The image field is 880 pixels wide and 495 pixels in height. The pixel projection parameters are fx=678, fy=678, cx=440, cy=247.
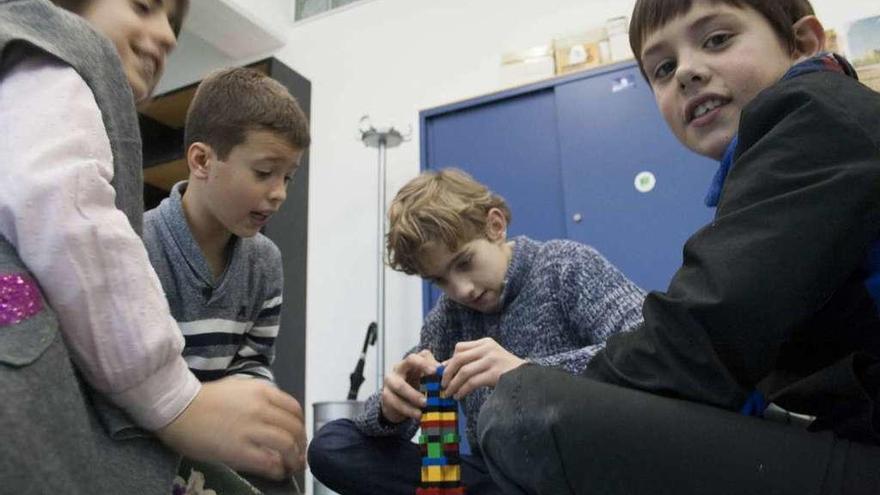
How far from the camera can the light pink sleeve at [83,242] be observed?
1.69ft

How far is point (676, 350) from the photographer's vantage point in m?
0.56

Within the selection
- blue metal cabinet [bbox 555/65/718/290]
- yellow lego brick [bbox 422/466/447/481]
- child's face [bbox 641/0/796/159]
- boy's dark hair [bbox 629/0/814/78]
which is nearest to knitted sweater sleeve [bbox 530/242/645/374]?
yellow lego brick [bbox 422/466/447/481]

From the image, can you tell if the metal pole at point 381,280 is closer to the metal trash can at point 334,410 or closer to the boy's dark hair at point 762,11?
the metal trash can at point 334,410

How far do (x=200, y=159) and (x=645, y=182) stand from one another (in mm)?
1347

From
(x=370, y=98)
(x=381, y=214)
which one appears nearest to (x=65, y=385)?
(x=381, y=214)

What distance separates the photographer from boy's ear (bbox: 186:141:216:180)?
1363 millimetres

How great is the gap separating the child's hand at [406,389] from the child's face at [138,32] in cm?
58

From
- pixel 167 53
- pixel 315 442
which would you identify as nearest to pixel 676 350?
pixel 167 53

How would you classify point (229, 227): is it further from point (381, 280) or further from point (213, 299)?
point (381, 280)

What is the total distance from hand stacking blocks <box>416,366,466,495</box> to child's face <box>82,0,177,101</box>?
1.90 feet

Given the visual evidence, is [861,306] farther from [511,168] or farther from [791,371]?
[511,168]

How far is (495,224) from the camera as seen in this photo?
1395 millimetres

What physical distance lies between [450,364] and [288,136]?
64 cm

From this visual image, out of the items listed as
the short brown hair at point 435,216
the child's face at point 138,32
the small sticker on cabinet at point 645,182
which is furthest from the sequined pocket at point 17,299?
the small sticker on cabinet at point 645,182
